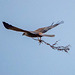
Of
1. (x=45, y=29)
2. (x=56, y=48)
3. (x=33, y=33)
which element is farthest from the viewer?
(x=45, y=29)

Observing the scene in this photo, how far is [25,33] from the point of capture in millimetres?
3719

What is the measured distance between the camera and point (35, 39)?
375cm

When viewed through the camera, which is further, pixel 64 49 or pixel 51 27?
pixel 51 27

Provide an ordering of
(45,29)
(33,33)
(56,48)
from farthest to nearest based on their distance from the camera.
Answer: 1. (45,29)
2. (33,33)
3. (56,48)

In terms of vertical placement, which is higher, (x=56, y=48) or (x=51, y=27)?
(x=51, y=27)

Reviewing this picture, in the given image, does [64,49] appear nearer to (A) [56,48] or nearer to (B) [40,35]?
(A) [56,48]

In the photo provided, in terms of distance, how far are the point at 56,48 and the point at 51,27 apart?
3.79 feet

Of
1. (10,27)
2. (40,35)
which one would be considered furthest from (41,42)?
(10,27)

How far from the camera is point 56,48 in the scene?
3.38 metres

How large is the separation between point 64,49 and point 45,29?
1.04m

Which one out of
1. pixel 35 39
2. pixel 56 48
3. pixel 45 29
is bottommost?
pixel 56 48

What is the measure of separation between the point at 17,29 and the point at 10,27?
16cm

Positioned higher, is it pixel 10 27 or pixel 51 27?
pixel 51 27

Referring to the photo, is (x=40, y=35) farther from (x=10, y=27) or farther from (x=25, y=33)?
(x=10, y=27)
